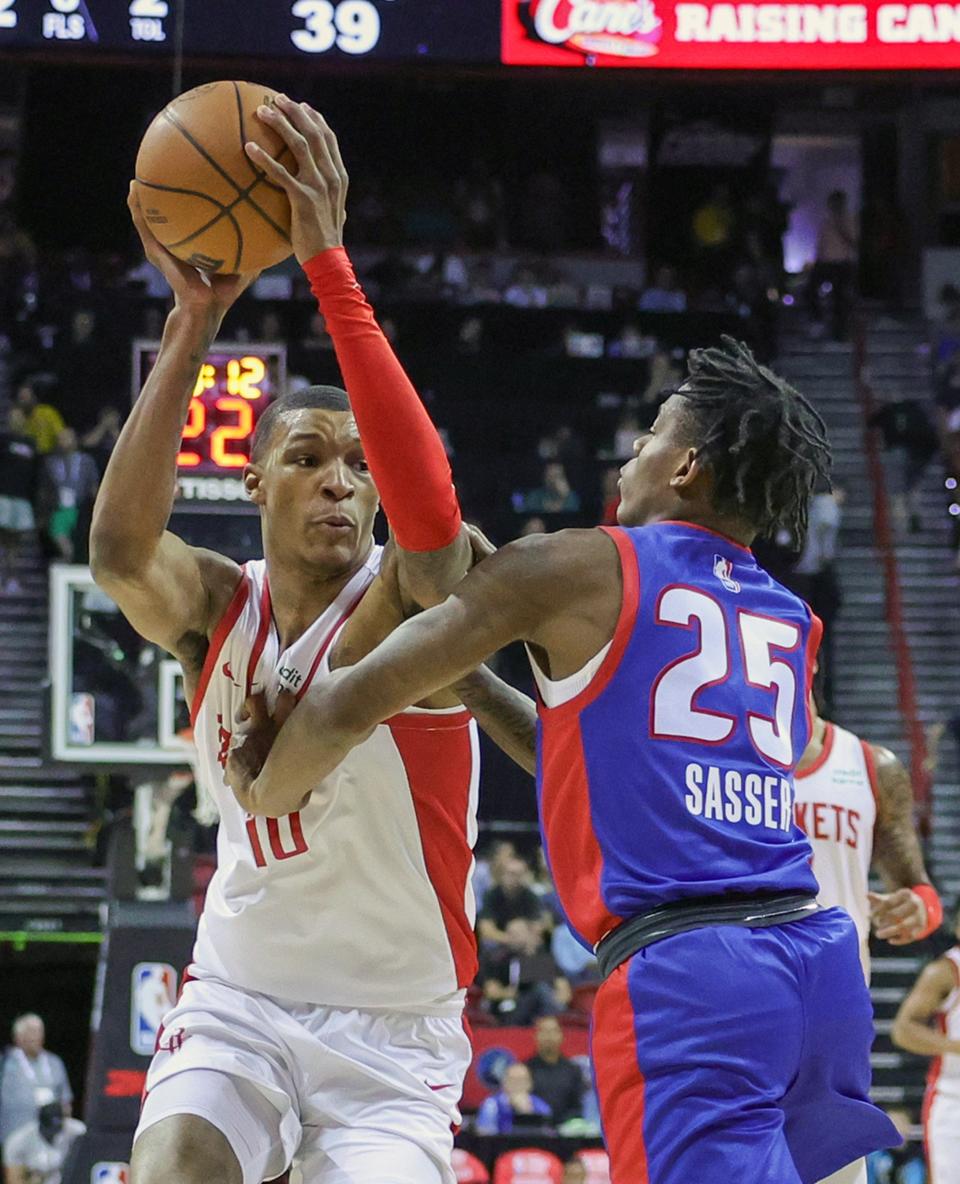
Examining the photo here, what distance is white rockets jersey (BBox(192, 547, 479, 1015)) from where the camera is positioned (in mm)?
3750

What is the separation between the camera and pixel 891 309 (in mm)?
21359

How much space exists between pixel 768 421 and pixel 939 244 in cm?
2068

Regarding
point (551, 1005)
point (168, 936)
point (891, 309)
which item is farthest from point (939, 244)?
point (168, 936)

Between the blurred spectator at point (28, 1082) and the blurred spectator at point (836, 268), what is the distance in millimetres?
12387

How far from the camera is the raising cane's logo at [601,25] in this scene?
15992 millimetres

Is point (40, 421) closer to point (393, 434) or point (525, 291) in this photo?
point (525, 291)

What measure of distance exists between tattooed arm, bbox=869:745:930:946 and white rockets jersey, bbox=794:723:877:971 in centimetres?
3

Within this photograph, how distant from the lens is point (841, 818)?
20.0 feet

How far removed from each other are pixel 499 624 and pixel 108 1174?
4.69m

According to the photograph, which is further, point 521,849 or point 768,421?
point 521,849

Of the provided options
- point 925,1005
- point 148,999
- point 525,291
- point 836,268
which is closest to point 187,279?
point 148,999

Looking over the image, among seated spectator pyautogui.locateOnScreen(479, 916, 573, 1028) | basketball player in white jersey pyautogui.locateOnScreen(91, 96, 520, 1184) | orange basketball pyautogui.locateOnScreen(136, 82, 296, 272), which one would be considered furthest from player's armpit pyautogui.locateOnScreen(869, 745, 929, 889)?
seated spectator pyautogui.locateOnScreen(479, 916, 573, 1028)

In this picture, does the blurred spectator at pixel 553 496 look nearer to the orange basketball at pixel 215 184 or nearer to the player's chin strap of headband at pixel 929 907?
the player's chin strap of headband at pixel 929 907

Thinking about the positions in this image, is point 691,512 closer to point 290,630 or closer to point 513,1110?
point 290,630
